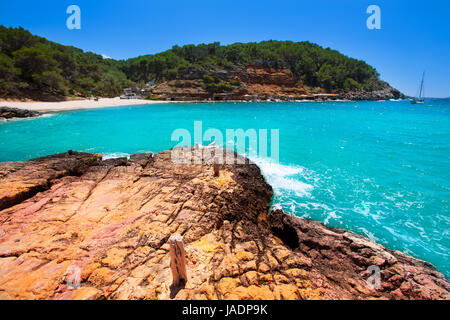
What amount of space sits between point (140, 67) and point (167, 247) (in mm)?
114487

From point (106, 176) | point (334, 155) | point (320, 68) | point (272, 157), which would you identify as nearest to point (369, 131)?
point (334, 155)

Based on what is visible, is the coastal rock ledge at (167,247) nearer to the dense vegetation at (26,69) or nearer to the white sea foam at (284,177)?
the white sea foam at (284,177)

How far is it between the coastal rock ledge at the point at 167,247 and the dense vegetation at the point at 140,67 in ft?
167

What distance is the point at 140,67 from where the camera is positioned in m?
99.6

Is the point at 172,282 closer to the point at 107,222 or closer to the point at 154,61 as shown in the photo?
the point at 107,222

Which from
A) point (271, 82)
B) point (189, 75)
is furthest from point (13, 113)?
point (271, 82)

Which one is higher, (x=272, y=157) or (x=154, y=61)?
(x=154, y=61)

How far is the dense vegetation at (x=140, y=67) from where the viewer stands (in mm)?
44094

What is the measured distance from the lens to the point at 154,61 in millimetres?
91000

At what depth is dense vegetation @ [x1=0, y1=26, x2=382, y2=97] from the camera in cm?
4409

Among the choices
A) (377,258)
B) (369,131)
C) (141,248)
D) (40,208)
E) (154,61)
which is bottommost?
(377,258)

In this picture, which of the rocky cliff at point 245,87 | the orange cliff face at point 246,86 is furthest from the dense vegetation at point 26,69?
the orange cliff face at point 246,86

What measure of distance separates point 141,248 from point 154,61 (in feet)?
339

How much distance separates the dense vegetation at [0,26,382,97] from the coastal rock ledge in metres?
50.9
